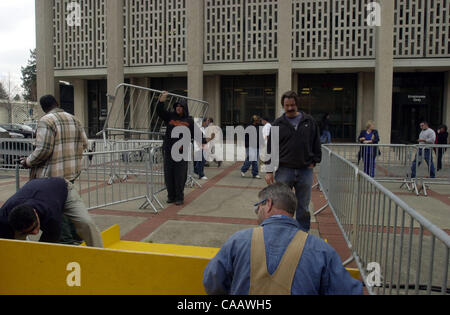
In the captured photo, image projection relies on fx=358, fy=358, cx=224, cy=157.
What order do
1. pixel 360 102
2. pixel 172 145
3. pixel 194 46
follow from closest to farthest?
1. pixel 172 145
2. pixel 194 46
3. pixel 360 102

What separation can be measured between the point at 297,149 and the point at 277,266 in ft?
9.31

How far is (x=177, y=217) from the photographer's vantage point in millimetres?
6160

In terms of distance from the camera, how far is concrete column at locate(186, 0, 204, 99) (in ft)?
62.0

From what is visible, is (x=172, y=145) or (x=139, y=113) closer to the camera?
(x=172, y=145)

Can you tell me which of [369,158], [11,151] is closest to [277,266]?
[369,158]

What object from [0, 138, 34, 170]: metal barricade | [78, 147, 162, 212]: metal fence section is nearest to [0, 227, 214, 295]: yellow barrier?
[78, 147, 162, 212]: metal fence section

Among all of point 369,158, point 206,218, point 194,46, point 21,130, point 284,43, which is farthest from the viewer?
point 21,130

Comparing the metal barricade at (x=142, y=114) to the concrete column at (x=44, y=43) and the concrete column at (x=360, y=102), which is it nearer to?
the concrete column at (x=44, y=43)

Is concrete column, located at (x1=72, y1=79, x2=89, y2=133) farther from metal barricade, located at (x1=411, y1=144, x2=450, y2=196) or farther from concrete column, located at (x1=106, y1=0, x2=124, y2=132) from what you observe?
metal barricade, located at (x1=411, y1=144, x2=450, y2=196)

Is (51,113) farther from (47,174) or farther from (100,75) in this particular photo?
(100,75)

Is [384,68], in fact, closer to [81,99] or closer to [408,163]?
[408,163]

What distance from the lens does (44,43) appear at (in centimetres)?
2117

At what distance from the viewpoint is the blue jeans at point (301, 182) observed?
15.0 feet

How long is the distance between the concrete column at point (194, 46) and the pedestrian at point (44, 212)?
15773 millimetres
